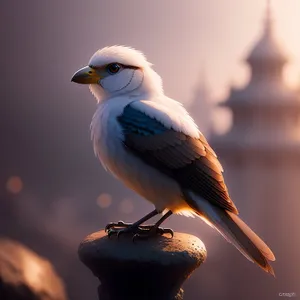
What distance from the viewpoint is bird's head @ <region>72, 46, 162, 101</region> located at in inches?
51.7

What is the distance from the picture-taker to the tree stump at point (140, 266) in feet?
3.31

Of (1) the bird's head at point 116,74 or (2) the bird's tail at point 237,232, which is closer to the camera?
(2) the bird's tail at point 237,232

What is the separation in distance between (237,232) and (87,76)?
56 cm

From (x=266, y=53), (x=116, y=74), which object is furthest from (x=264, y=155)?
(x=116, y=74)

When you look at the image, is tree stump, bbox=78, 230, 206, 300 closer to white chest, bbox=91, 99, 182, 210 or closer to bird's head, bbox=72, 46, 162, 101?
white chest, bbox=91, 99, 182, 210

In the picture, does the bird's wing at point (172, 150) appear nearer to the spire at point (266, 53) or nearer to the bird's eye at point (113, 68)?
the bird's eye at point (113, 68)

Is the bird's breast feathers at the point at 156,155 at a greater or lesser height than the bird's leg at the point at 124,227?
greater

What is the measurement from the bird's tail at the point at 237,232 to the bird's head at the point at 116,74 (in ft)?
1.11

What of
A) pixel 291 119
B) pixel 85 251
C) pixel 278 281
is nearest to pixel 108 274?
pixel 85 251

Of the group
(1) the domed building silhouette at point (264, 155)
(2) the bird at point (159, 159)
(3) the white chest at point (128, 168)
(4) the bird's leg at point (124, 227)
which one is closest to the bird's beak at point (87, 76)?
(2) the bird at point (159, 159)

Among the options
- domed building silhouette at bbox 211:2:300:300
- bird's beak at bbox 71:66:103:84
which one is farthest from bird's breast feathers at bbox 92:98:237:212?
domed building silhouette at bbox 211:2:300:300

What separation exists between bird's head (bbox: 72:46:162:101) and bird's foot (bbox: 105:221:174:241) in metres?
0.36

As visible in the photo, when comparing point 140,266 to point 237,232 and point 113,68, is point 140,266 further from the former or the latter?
point 113,68

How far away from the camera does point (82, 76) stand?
131 centimetres
